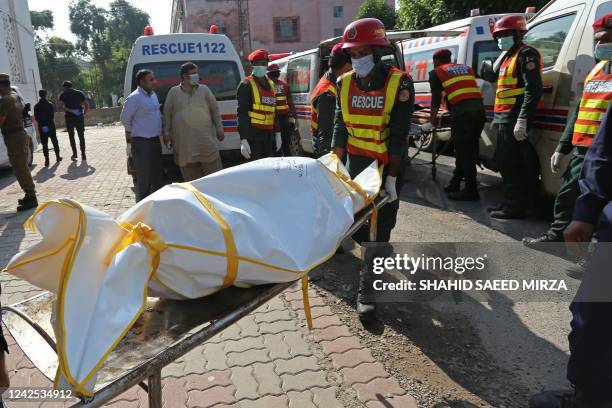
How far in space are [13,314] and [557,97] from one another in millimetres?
4628

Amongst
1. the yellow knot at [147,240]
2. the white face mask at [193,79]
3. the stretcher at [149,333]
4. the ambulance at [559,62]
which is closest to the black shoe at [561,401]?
the stretcher at [149,333]

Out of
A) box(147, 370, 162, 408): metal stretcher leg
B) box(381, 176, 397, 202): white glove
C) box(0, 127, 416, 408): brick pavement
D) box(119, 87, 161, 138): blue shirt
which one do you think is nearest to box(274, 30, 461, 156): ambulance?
box(119, 87, 161, 138): blue shirt

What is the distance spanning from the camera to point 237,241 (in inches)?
65.5

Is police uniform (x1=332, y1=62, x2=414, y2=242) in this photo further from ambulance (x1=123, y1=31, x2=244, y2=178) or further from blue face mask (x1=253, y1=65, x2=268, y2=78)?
ambulance (x1=123, y1=31, x2=244, y2=178)

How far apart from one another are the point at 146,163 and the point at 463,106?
3867 mm

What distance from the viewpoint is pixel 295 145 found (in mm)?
8406

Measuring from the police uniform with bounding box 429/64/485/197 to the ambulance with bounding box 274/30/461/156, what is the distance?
0.65 metres

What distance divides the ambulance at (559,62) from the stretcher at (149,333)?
→ 12.0ft

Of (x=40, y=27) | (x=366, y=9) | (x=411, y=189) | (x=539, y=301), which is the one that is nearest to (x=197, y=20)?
(x=366, y=9)

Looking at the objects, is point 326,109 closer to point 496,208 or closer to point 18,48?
point 496,208

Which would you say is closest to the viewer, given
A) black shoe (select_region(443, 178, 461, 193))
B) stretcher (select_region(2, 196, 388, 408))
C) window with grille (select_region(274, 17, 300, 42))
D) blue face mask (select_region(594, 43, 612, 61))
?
stretcher (select_region(2, 196, 388, 408))

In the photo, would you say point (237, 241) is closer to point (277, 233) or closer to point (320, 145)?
point (277, 233)

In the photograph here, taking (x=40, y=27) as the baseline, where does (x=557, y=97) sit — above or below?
below

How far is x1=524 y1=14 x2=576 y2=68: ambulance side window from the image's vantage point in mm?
4434
